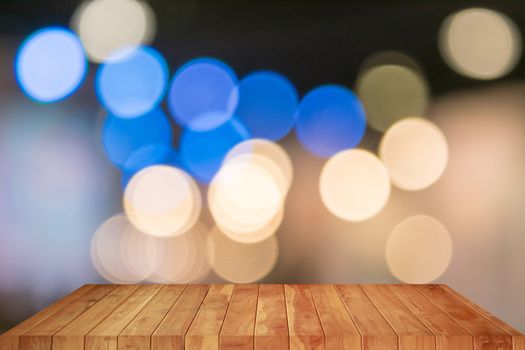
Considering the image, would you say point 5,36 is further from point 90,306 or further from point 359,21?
point 359,21

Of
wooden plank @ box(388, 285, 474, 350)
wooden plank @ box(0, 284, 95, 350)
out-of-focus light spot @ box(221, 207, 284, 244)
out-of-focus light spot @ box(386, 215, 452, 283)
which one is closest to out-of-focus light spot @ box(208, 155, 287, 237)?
out-of-focus light spot @ box(221, 207, 284, 244)

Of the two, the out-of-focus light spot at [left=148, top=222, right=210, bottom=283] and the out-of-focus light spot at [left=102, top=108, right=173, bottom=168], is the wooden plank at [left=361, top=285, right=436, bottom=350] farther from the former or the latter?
the out-of-focus light spot at [left=102, top=108, right=173, bottom=168]

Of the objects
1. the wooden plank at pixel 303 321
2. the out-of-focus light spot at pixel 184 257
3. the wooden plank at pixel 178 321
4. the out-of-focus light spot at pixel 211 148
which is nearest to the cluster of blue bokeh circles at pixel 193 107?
the out-of-focus light spot at pixel 211 148

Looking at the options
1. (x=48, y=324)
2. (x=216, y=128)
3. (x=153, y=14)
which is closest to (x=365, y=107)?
(x=216, y=128)

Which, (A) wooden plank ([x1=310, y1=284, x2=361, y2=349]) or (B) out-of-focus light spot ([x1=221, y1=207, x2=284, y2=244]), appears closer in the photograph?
(A) wooden plank ([x1=310, y1=284, x2=361, y2=349])

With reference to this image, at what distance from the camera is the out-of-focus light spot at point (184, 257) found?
2.52 meters

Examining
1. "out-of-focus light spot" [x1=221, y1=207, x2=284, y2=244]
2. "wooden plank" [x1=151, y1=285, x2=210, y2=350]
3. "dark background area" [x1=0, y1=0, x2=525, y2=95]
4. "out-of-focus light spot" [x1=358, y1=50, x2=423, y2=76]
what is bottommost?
"wooden plank" [x1=151, y1=285, x2=210, y2=350]

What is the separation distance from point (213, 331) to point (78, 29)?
164cm

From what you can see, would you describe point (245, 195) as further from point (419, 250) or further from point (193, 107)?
point (419, 250)

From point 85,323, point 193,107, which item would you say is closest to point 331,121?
point 193,107

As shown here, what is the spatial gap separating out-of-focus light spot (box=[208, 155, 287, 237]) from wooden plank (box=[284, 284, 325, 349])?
47cm

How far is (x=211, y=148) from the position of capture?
2.51m

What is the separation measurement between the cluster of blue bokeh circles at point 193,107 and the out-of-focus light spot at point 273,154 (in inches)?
1.2

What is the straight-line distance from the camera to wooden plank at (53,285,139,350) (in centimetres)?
153
